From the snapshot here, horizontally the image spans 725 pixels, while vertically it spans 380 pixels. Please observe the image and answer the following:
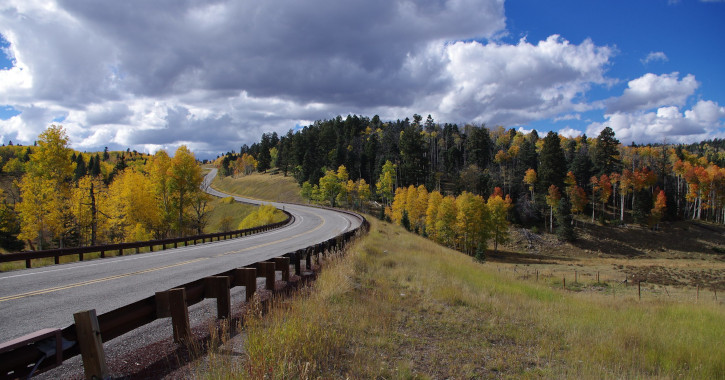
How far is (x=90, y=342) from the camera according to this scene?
3.19 metres

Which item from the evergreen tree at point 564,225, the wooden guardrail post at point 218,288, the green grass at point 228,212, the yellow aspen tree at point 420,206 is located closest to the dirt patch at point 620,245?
the evergreen tree at point 564,225

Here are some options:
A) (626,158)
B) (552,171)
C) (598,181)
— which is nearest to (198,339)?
(552,171)

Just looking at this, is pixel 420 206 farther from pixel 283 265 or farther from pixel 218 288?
pixel 218 288

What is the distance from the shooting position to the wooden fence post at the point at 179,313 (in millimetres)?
4305

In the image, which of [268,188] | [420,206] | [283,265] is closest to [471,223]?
[420,206]

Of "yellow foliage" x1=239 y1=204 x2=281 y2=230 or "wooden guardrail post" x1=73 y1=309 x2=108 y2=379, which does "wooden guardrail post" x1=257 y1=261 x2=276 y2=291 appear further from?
"yellow foliage" x1=239 y1=204 x2=281 y2=230

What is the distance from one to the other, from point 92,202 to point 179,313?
4268 centimetres

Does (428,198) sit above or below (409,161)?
below

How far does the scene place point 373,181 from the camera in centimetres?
10325

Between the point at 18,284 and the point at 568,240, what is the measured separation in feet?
264

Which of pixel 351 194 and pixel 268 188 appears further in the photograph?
pixel 268 188

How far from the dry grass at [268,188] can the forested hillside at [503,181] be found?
417 cm

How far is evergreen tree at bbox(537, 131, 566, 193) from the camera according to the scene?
84.4 m

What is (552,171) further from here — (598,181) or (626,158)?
(626,158)
